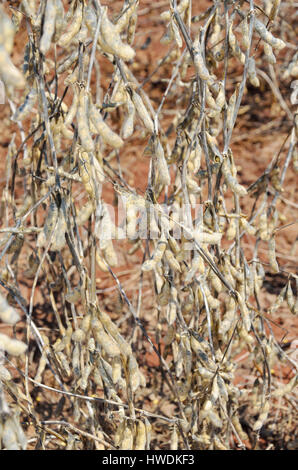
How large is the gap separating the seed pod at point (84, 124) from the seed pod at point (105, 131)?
1 cm

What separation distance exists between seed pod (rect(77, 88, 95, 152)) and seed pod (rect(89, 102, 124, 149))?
1 cm

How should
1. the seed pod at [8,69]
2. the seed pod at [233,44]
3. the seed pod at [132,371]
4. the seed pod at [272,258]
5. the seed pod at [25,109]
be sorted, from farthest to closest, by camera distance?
the seed pod at [272,258]
the seed pod at [233,44]
the seed pod at [132,371]
the seed pod at [25,109]
the seed pod at [8,69]

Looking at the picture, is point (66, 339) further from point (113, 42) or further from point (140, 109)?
point (113, 42)

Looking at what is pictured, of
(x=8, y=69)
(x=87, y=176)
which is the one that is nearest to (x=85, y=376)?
(x=87, y=176)

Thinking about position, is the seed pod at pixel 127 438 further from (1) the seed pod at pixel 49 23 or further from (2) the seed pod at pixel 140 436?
(1) the seed pod at pixel 49 23

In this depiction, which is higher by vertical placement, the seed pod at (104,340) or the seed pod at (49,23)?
the seed pod at (49,23)

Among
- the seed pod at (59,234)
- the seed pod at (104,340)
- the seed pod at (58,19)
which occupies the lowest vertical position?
the seed pod at (104,340)

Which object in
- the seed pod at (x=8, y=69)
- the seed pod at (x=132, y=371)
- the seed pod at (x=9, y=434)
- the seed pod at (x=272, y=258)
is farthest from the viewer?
the seed pod at (x=272, y=258)

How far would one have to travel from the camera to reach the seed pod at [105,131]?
2.85 ft

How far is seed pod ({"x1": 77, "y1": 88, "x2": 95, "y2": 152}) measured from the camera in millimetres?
862

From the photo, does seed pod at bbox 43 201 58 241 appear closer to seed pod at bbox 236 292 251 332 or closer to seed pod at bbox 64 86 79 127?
seed pod at bbox 64 86 79 127

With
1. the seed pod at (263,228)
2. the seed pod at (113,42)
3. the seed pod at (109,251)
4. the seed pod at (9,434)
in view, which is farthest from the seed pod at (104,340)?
the seed pod at (263,228)

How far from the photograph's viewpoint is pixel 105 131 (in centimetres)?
88

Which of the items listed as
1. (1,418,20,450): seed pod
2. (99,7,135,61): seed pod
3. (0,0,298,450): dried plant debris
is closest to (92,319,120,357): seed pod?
(0,0,298,450): dried plant debris
